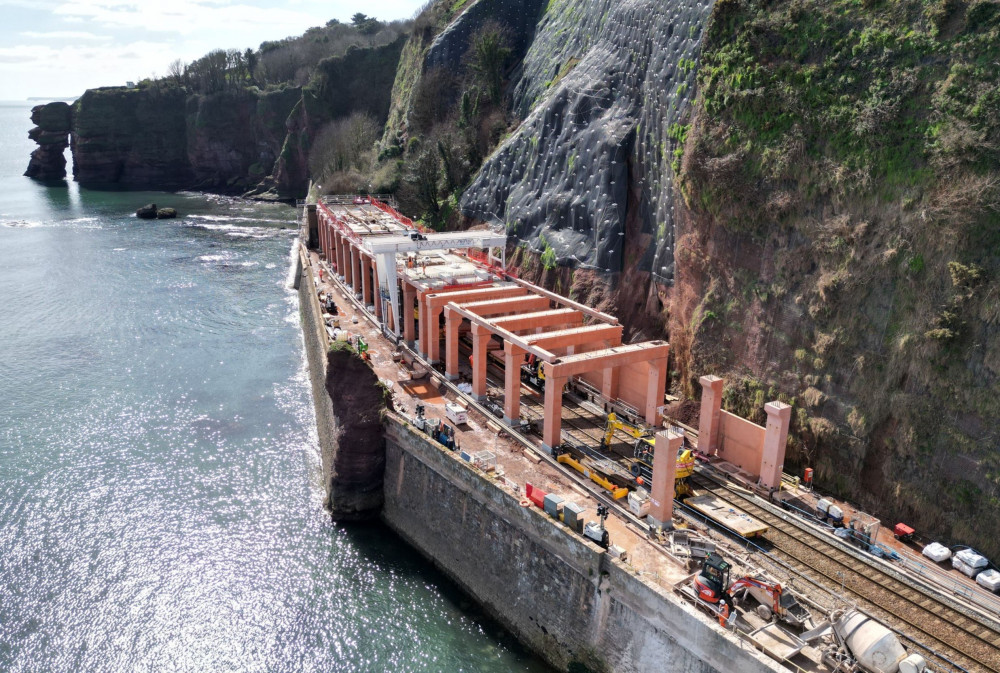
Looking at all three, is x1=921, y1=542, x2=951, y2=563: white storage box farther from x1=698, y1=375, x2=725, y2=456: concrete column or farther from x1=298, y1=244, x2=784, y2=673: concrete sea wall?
x1=298, y1=244, x2=784, y2=673: concrete sea wall

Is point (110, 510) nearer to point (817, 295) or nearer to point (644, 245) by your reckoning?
point (644, 245)

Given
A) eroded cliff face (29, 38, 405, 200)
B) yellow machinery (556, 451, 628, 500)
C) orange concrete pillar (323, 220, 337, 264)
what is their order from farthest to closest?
eroded cliff face (29, 38, 405, 200) < orange concrete pillar (323, 220, 337, 264) < yellow machinery (556, 451, 628, 500)

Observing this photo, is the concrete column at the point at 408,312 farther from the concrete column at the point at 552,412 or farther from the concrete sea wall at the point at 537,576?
the concrete column at the point at 552,412

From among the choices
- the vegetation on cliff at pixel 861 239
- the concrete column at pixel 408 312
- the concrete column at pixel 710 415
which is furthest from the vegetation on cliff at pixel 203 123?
the concrete column at pixel 710 415

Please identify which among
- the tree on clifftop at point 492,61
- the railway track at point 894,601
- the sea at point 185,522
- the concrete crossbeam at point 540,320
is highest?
the tree on clifftop at point 492,61

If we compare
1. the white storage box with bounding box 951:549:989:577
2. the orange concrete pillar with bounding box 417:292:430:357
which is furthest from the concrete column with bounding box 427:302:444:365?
the white storage box with bounding box 951:549:989:577

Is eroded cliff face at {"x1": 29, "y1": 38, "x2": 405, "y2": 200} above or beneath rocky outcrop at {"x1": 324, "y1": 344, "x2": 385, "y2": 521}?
above

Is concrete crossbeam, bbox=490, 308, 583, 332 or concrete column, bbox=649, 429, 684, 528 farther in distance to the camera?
concrete crossbeam, bbox=490, 308, 583, 332

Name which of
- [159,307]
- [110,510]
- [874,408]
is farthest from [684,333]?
[159,307]
